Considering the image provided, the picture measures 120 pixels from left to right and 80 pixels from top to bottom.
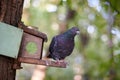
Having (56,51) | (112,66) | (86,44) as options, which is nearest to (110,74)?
(112,66)

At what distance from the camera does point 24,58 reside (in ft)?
7.42

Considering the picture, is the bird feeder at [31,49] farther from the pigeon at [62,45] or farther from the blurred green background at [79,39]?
the blurred green background at [79,39]

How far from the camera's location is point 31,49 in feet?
7.64

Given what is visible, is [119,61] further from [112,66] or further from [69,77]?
[69,77]

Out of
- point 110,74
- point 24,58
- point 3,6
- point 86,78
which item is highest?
point 3,6

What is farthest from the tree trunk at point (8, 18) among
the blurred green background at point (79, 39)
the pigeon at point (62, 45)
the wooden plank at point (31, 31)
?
the blurred green background at point (79, 39)

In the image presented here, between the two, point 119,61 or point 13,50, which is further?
point 119,61

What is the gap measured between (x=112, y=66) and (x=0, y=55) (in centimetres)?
250

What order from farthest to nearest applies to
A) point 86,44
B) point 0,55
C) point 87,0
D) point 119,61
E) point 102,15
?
point 86,44, point 102,15, point 119,61, point 87,0, point 0,55

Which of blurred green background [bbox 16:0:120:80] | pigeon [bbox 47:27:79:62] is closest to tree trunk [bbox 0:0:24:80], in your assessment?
pigeon [bbox 47:27:79:62]

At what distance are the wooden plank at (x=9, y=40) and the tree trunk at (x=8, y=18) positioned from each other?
47 mm

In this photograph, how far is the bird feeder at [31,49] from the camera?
228 cm

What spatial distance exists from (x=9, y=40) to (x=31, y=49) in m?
0.19

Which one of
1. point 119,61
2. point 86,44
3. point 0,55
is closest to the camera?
point 0,55
